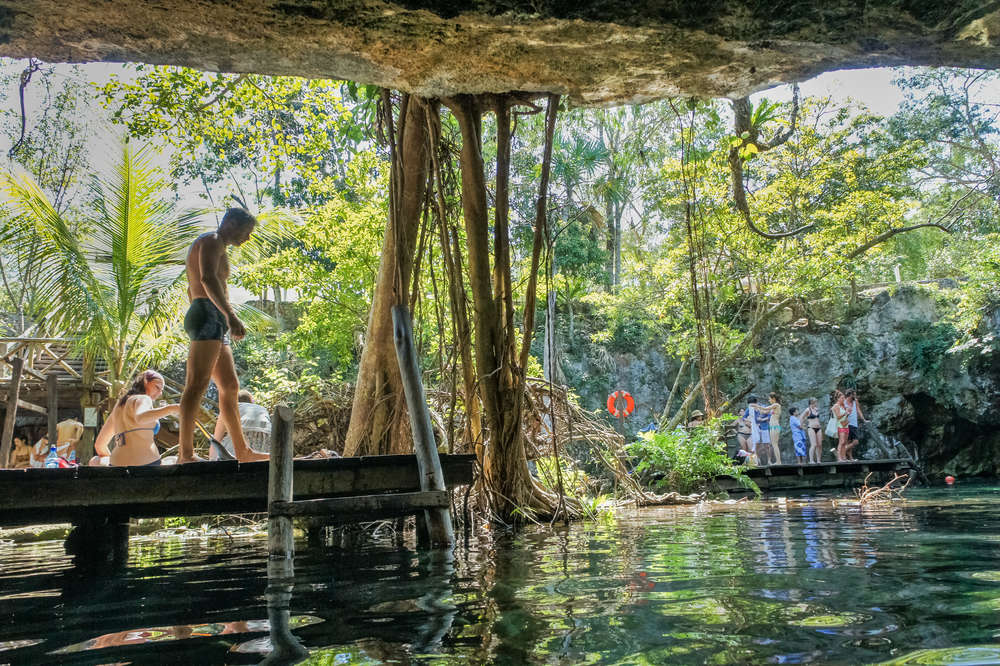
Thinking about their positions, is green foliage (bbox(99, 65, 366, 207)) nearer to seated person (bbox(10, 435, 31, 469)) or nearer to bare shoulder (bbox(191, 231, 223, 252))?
bare shoulder (bbox(191, 231, 223, 252))

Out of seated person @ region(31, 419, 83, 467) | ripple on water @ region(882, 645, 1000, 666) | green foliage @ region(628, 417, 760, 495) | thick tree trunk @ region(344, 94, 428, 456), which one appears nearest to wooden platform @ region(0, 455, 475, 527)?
thick tree trunk @ region(344, 94, 428, 456)

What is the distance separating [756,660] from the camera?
1.84 metres

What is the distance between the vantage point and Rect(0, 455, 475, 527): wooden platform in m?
4.39

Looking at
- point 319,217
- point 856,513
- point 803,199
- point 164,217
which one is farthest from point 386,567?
point 803,199

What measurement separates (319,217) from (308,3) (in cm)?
824

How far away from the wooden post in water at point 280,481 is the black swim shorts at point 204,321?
73cm

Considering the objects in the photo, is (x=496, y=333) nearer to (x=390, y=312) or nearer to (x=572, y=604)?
(x=390, y=312)

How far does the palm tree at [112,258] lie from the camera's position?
10.7 meters

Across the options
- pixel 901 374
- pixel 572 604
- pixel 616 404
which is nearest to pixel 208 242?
pixel 572 604

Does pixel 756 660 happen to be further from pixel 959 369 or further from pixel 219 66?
Answer: pixel 959 369

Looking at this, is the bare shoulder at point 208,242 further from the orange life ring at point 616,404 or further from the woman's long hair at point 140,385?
the orange life ring at point 616,404


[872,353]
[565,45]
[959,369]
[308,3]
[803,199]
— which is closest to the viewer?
[308,3]

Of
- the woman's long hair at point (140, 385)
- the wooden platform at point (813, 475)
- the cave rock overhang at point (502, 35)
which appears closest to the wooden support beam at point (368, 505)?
the woman's long hair at point (140, 385)

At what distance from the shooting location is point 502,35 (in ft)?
12.9
